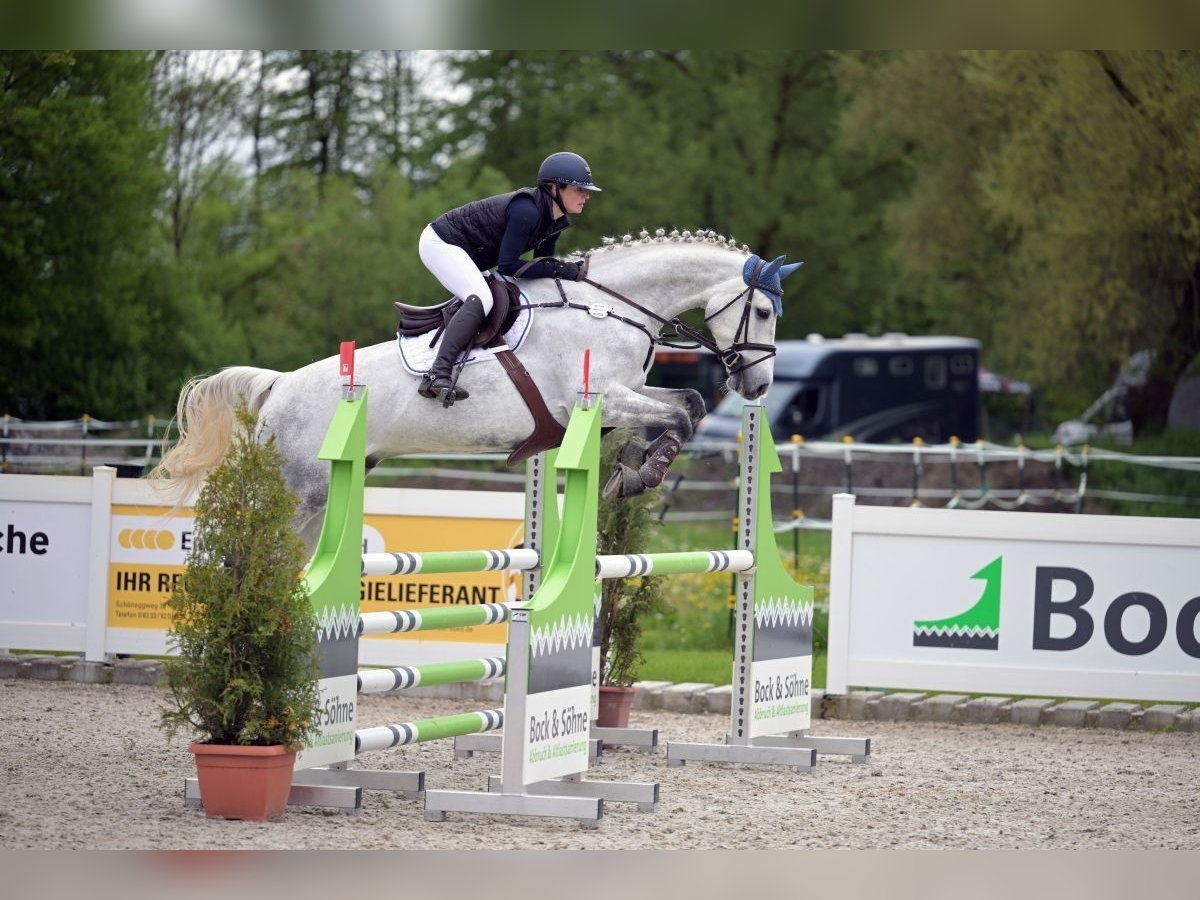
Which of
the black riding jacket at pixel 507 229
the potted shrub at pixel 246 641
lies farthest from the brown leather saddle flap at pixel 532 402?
the potted shrub at pixel 246 641

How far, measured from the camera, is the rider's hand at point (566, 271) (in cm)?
593

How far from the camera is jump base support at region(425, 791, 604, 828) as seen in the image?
4840 millimetres

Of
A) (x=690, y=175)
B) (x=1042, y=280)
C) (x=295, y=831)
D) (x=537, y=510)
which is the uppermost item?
(x=690, y=175)

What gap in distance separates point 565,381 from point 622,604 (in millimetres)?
1623

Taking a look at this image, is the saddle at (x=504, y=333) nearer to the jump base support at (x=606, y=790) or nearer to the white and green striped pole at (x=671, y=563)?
the white and green striped pole at (x=671, y=563)

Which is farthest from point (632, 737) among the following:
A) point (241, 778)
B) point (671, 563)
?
point (241, 778)

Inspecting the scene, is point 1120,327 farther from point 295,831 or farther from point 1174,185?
point 295,831

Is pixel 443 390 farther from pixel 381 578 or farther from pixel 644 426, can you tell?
pixel 381 578

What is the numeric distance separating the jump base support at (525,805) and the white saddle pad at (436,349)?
64.5 inches

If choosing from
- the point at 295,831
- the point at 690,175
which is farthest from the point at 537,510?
the point at 690,175

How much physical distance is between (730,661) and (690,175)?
1956cm

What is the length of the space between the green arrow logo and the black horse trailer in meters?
13.5

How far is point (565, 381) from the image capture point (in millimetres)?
5789
